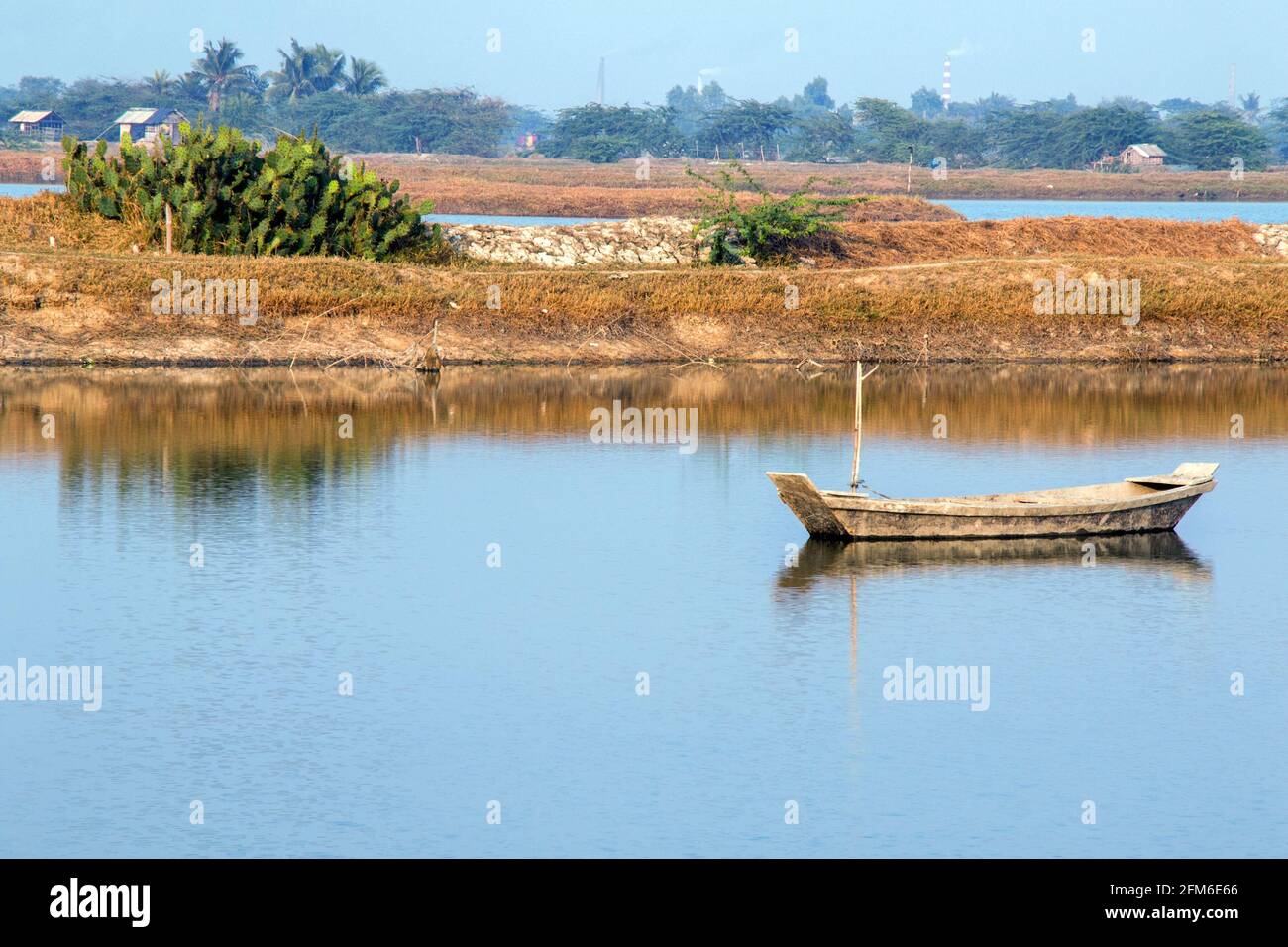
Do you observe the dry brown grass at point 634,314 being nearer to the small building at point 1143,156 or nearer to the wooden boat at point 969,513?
the wooden boat at point 969,513

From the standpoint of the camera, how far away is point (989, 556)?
86.9 ft

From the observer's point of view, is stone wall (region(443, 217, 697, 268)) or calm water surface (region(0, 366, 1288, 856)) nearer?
calm water surface (region(0, 366, 1288, 856))

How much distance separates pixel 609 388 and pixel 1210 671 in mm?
26457

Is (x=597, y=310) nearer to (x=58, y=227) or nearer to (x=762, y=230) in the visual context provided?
(x=762, y=230)

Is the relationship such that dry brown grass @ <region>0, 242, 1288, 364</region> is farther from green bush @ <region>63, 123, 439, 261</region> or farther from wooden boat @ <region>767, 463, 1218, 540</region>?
wooden boat @ <region>767, 463, 1218, 540</region>

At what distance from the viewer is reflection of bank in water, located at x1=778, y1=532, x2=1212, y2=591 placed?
2552cm

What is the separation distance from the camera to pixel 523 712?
18953mm

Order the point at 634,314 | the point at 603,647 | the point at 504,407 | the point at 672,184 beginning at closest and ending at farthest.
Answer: the point at 603,647
the point at 504,407
the point at 634,314
the point at 672,184

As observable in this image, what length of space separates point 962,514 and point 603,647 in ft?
22.7

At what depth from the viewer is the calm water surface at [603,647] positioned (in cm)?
1586

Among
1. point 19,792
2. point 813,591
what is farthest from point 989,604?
point 19,792

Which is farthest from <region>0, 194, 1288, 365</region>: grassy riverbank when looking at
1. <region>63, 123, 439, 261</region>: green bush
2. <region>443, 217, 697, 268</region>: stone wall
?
<region>443, 217, 697, 268</region>: stone wall

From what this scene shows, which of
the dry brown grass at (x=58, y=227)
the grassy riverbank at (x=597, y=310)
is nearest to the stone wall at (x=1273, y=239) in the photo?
the grassy riverbank at (x=597, y=310)

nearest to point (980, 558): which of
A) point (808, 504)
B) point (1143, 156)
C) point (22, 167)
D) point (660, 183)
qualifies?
point (808, 504)
